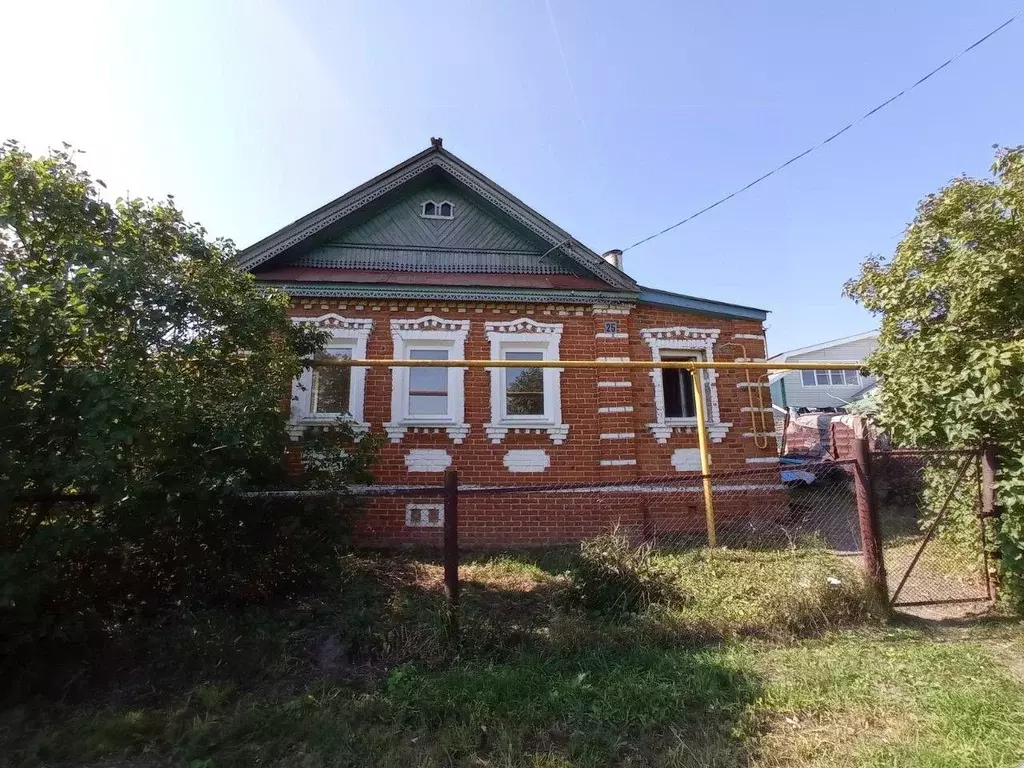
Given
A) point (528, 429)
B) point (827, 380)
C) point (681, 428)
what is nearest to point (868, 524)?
point (681, 428)

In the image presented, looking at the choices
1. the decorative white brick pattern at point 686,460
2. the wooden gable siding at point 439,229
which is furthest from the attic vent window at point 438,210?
the decorative white brick pattern at point 686,460

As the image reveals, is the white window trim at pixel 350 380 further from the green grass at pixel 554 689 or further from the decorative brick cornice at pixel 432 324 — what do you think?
the green grass at pixel 554 689

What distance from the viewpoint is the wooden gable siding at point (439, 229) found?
33.0 ft

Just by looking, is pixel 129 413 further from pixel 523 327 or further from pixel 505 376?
pixel 523 327

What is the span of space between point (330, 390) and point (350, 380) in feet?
1.34

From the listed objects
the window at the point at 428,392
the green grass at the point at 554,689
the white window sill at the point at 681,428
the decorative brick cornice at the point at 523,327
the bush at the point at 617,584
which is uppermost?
the decorative brick cornice at the point at 523,327

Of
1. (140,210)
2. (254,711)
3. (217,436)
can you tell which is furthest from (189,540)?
(140,210)

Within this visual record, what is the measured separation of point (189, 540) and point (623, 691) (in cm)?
402

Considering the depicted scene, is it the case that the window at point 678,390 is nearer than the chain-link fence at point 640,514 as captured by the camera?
No

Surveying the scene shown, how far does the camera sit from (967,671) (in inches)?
146

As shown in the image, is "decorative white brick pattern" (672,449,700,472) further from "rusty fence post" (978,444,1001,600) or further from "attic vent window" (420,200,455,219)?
"attic vent window" (420,200,455,219)

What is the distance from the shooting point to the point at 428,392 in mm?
8820

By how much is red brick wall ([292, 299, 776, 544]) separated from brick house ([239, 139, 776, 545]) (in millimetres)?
22

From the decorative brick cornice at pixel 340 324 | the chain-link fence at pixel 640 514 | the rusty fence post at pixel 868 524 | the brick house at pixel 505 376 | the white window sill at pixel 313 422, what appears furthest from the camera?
A: the decorative brick cornice at pixel 340 324
